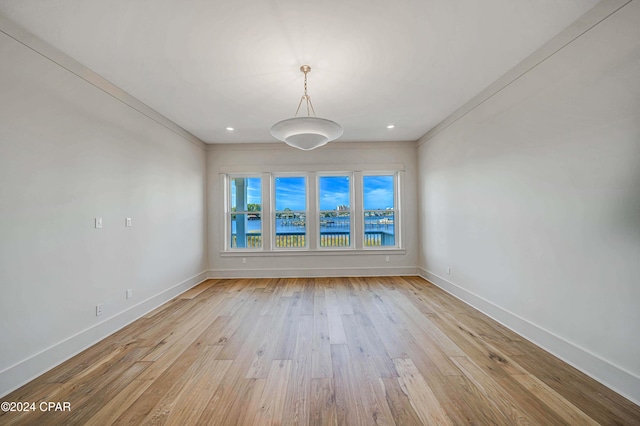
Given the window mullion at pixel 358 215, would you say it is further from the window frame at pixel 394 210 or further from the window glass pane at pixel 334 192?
the window glass pane at pixel 334 192

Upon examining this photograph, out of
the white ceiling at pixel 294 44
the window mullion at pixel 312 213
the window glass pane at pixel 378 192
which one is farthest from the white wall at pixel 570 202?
the window mullion at pixel 312 213

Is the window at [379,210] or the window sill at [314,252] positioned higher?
the window at [379,210]

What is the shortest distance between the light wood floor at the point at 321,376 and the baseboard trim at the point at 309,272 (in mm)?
1928

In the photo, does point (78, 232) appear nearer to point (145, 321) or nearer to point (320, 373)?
point (145, 321)

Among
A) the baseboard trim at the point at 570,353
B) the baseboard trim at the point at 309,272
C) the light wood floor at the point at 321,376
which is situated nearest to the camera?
the light wood floor at the point at 321,376

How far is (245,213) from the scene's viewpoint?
5.43 meters

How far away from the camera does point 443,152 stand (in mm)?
4219

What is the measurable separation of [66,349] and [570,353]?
442cm

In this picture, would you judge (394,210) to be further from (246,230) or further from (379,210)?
(246,230)

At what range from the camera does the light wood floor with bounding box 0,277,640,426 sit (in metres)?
1.60

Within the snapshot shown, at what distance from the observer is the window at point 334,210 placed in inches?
213

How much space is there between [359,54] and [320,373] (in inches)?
113

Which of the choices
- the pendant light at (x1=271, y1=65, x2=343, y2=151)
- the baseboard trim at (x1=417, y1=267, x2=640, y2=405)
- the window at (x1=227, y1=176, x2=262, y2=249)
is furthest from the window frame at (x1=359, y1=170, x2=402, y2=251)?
the pendant light at (x1=271, y1=65, x2=343, y2=151)

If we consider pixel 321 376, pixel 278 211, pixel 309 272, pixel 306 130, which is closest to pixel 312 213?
pixel 278 211
